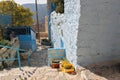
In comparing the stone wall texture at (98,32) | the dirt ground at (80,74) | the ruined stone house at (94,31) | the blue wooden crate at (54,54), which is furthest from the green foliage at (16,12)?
the stone wall texture at (98,32)

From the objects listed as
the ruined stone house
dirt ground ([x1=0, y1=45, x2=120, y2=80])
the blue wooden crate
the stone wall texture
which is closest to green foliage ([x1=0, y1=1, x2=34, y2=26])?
the blue wooden crate

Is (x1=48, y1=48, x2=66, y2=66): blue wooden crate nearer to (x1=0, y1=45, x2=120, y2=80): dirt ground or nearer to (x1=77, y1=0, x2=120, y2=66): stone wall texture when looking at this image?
(x1=0, y1=45, x2=120, y2=80): dirt ground

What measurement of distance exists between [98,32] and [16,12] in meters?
11.9

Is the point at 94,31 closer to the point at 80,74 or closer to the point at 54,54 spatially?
the point at 80,74

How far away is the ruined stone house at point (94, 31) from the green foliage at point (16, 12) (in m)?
10.8

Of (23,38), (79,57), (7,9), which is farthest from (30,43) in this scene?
(79,57)

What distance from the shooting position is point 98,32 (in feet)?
15.6

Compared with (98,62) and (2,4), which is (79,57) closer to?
(98,62)

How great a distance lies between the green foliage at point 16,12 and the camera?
15.1 meters

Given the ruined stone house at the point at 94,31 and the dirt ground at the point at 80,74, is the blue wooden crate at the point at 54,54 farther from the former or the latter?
the ruined stone house at the point at 94,31

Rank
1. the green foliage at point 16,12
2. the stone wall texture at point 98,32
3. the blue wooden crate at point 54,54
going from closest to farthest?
1. the stone wall texture at point 98,32
2. the blue wooden crate at point 54,54
3. the green foliage at point 16,12

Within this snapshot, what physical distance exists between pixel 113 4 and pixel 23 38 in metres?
9.28

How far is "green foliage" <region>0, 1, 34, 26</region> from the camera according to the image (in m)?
15.1

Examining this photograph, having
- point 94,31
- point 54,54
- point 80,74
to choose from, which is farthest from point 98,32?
point 54,54
